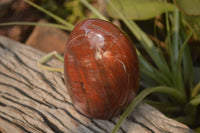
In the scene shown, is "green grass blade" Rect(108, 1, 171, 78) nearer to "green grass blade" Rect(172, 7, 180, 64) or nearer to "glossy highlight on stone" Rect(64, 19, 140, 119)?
"green grass blade" Rect(172, 7, 180, 64)

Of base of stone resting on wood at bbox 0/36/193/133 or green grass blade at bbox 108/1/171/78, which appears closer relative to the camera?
base of stone resting on wood at bbox 0/36/193/133

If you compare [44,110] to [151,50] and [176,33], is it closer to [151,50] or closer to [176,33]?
[151,50]

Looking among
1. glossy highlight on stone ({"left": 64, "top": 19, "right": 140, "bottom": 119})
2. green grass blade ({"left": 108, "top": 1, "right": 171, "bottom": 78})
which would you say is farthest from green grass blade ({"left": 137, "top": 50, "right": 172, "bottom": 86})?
glossy highlight on stone ({"left": 64, "top": 19, "right": 140, "bottom": 119})

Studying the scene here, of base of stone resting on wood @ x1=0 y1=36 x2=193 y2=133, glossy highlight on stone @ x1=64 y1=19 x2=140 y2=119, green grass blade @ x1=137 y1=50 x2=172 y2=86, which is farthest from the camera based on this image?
green grass blade @ x1=137 y1=50 x2=172 y2=86

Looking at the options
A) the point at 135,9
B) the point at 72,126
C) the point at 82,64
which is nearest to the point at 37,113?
the point at 72,126

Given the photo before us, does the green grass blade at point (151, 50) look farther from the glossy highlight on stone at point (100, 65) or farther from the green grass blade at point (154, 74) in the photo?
the glossy highlight on stone at point (100, 65)

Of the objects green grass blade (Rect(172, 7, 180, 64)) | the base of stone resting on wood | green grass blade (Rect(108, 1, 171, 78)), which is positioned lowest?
the base of stone resting on wood

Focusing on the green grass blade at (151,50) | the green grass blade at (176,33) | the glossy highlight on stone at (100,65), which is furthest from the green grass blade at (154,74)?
the glossy highlight on stone at (100,65)

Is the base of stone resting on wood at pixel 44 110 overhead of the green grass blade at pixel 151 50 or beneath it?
beneath
